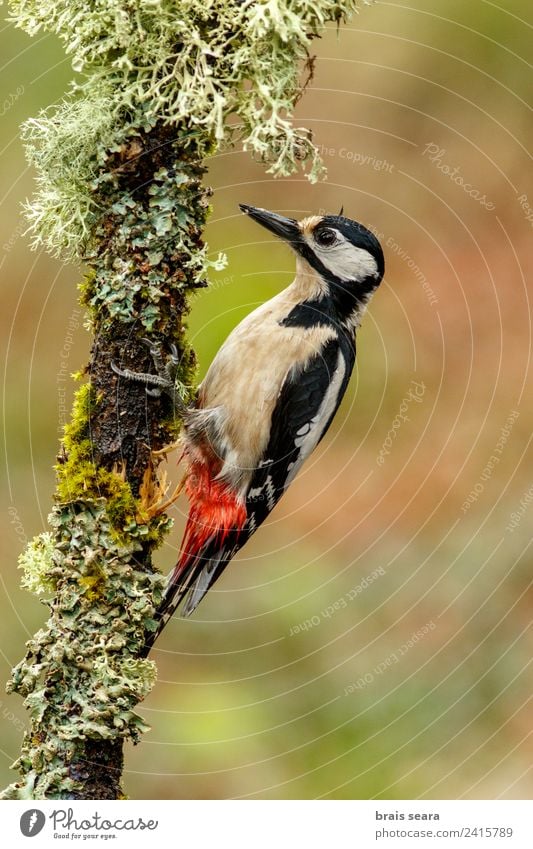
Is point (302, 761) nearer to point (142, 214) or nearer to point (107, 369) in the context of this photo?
point (107, 369)

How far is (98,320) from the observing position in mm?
2240

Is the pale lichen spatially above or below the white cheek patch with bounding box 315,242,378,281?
below

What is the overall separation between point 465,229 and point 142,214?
9.68 ft

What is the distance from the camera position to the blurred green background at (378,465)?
372cm

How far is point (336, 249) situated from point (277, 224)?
0.18m

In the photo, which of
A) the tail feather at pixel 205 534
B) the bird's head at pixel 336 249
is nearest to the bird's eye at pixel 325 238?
the bird's head at pixel 336 249

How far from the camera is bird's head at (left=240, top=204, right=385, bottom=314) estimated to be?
274 cm

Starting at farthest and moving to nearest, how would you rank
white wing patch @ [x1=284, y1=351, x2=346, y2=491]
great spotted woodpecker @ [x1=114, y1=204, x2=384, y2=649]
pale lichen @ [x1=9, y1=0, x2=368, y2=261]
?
white wing patch @ [x1=284, y1=351, x2=346, y2=491] → great spotted woodpecker @ [x1=114, y1=204, x2=384, y2=649] → pale lichen @ [x1=9, y1=0, x2=368, y2=261]

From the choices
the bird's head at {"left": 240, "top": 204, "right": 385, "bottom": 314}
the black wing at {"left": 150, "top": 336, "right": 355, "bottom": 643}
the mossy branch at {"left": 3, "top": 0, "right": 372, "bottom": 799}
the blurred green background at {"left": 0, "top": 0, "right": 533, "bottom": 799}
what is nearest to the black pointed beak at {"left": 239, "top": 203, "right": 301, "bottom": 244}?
the bird's head at {"left": 240, "top": 204, "right": 385, "bottom": 314}

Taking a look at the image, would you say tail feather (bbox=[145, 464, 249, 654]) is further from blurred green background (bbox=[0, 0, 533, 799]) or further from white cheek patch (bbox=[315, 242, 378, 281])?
blurred green background (bbox=[0, 0, 533, 799])
